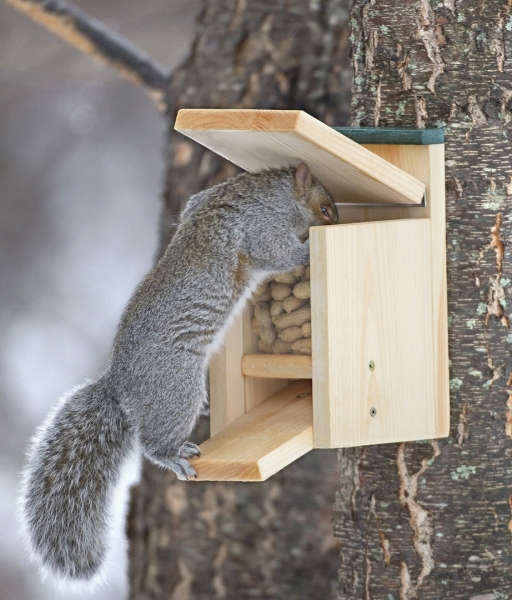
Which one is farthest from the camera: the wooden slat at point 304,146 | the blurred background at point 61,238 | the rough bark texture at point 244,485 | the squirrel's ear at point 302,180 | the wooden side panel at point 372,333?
the blurred background at point 61,238

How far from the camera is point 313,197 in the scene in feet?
5.02

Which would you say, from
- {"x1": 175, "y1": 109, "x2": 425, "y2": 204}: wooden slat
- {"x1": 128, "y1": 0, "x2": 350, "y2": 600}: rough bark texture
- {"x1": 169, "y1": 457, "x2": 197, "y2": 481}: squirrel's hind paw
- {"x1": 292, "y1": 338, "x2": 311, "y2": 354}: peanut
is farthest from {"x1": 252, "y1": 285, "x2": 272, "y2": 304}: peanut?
{"x1": 128, "y1": 0, "x2": 350, "y2": 600}: rough bark texture

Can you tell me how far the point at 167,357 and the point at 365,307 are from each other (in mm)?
322

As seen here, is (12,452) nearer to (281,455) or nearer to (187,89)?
(187,89)

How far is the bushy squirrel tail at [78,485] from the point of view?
5.15 ft

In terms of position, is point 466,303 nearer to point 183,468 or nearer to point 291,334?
point 291,334

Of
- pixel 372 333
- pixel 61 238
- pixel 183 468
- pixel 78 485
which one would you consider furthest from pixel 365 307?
pixel 61 238

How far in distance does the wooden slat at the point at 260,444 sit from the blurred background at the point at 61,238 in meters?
2.01

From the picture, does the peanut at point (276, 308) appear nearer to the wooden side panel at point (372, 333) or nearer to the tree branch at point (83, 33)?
the wooden side panel at point (372, 333)

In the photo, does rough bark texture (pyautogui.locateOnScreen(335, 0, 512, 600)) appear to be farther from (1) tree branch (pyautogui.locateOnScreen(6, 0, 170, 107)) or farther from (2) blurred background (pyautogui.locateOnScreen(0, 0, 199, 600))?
(2) blurred background (pyautogui.locateOnScreen(0, 0, 199, 600))

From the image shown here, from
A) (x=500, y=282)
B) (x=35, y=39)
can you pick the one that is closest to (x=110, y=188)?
(x=35, y=39)

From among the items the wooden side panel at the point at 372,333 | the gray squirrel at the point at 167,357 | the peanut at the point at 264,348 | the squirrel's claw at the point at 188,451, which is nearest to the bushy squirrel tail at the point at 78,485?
the gray squirrel at the point at 167,357

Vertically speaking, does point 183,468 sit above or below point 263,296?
below

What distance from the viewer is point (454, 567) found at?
1.51 m
